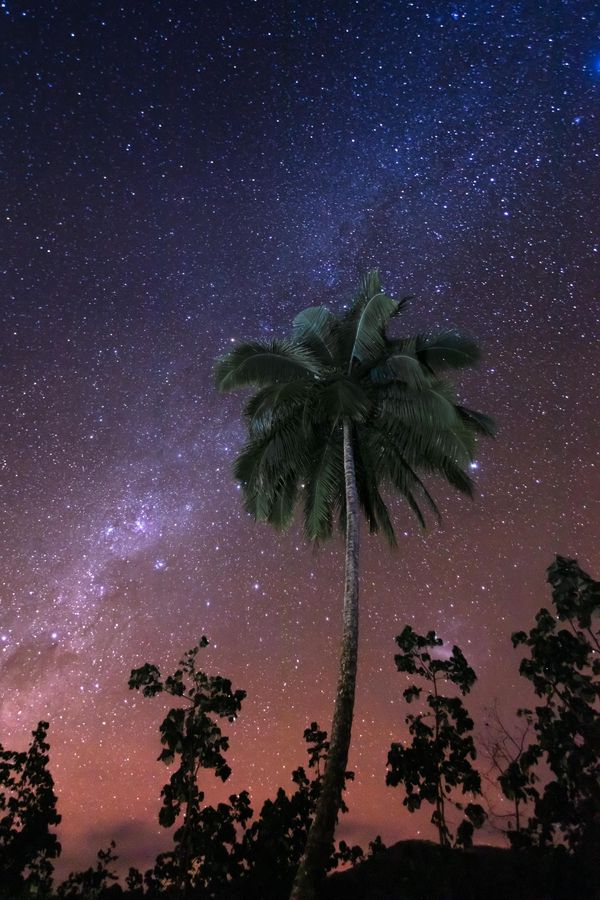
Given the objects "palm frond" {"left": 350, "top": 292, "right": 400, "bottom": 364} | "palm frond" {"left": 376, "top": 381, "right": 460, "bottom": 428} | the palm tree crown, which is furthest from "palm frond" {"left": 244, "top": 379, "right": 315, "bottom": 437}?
"palm frond" {"left": 376, "top": 381, "right": 460, "bottom": 428}

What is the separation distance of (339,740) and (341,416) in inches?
311

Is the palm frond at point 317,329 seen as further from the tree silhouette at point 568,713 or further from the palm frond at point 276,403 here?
the tree silhouette at point 568,713

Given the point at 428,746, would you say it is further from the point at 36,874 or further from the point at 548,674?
the point at 36,874

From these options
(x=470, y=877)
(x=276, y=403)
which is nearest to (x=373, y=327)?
(x=276, y=403)

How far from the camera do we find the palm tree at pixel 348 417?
1447 cm

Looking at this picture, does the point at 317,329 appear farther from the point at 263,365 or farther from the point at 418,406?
the point at 418,406

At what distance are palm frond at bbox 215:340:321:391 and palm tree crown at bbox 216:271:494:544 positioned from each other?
3 cm

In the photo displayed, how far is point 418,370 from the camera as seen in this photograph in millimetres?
13797

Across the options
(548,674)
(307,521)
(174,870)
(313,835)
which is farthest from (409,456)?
(174,870)

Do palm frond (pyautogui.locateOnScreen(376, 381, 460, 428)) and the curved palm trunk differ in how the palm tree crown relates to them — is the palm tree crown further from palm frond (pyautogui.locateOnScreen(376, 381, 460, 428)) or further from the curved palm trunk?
the curved palm trunk

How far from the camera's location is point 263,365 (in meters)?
15.6

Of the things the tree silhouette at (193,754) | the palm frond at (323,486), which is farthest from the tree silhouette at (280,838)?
the palm frond at (323,486)

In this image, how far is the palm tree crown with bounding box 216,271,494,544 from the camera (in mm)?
15039

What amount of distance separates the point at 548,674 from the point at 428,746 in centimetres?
573
